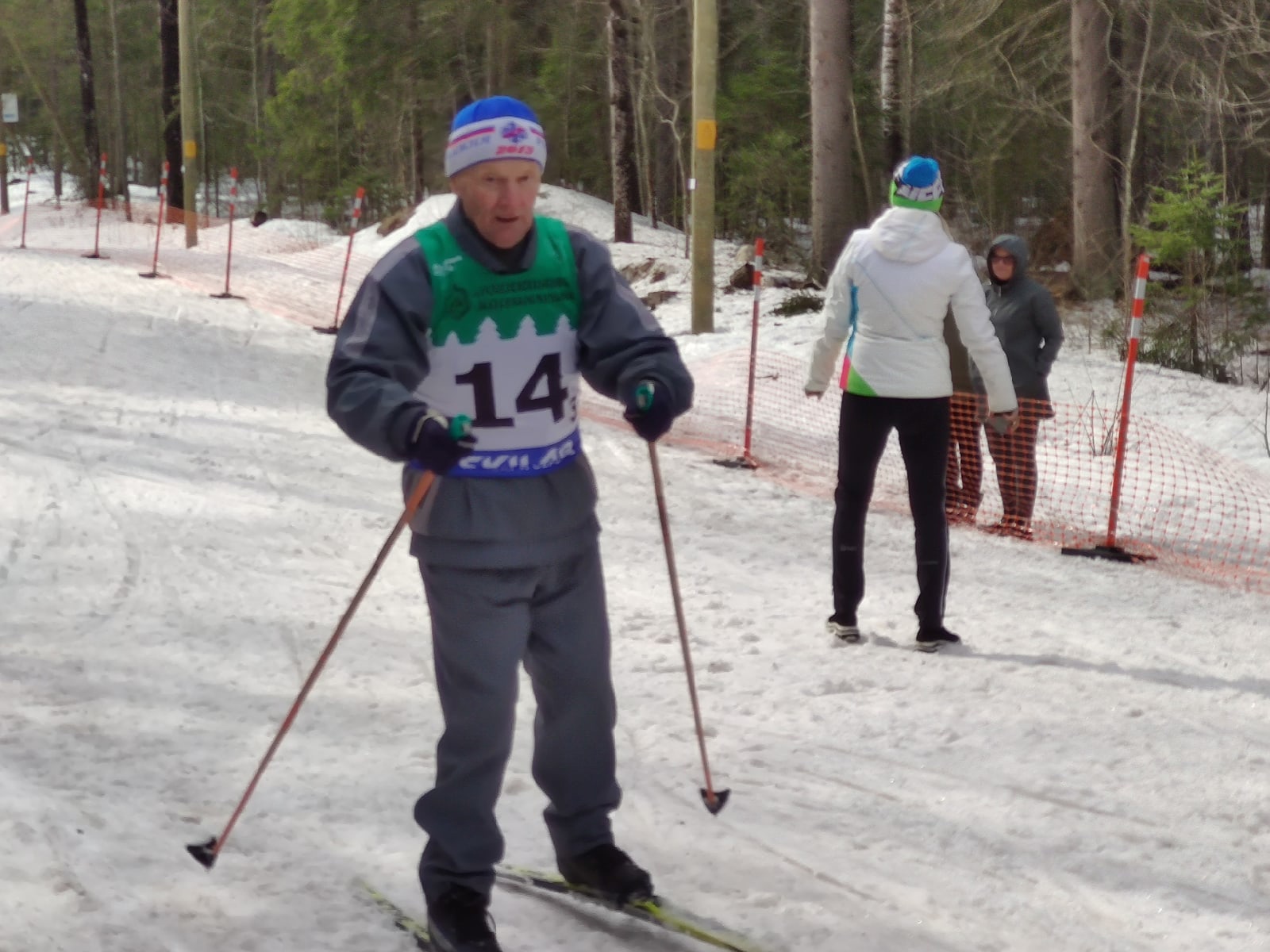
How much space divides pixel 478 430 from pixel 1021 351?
5775 mm

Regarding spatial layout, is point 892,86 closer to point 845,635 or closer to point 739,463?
point 739,463

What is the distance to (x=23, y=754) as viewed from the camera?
432cm

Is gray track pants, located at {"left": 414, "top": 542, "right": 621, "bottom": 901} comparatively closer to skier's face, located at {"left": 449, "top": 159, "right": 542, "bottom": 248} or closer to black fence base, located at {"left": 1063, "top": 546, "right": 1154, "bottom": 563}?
skier's face, located at {"left": 449, "top": 159, "right": 542, "bottom": 248}

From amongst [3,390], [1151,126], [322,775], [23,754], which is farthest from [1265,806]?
[1151,126]

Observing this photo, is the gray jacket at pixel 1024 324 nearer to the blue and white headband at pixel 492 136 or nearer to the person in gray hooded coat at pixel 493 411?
the person in gray hooded coat at pixel 493 411

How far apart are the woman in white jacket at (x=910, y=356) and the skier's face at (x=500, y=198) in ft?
9.34

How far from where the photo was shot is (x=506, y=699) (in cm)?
319

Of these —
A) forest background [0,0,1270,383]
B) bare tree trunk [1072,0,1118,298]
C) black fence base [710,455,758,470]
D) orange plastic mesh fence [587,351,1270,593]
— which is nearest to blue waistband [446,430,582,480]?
forest background [0,0,1270,383]

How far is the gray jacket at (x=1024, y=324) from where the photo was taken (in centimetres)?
809

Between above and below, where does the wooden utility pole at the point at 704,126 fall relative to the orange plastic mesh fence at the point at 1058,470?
above

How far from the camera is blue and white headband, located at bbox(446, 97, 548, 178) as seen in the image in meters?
3.05

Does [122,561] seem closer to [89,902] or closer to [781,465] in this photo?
[89,902]

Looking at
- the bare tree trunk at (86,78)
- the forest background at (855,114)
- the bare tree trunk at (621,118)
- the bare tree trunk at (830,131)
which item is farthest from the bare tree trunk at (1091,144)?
the bare tree trunk at (86,78)

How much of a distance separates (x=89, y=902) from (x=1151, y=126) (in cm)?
2298
